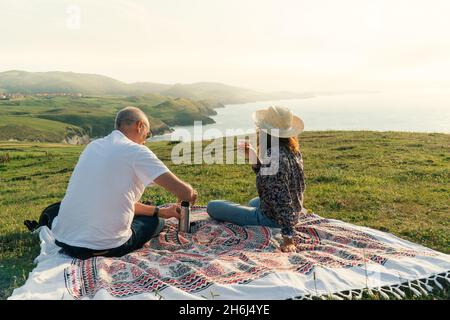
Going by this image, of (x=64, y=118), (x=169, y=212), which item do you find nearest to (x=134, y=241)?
(x=169, y=212)

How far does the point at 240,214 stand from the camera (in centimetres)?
802

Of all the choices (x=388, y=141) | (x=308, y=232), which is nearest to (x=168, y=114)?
(x=388, y=141)

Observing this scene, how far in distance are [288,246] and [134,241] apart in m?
2.41

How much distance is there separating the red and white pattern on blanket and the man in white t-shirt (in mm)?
298

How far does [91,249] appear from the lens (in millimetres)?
6258

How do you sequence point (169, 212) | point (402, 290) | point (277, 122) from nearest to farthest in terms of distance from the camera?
point (402, 290) → point (277, 122) → point (169, 212)

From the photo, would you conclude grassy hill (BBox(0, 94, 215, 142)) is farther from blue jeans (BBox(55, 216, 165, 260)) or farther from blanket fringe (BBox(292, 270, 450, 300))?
blanket fringe (BBox(292, 270, 450, 300))

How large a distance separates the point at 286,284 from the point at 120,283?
6.87 feet

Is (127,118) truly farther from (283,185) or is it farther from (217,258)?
(283,185)

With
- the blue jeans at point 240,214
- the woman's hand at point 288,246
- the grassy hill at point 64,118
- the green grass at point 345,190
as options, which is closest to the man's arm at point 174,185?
the woman's hand at point 288,246

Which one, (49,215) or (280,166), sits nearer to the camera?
(280,166)

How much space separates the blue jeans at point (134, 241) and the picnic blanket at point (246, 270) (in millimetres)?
128

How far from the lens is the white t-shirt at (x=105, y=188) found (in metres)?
5.94
